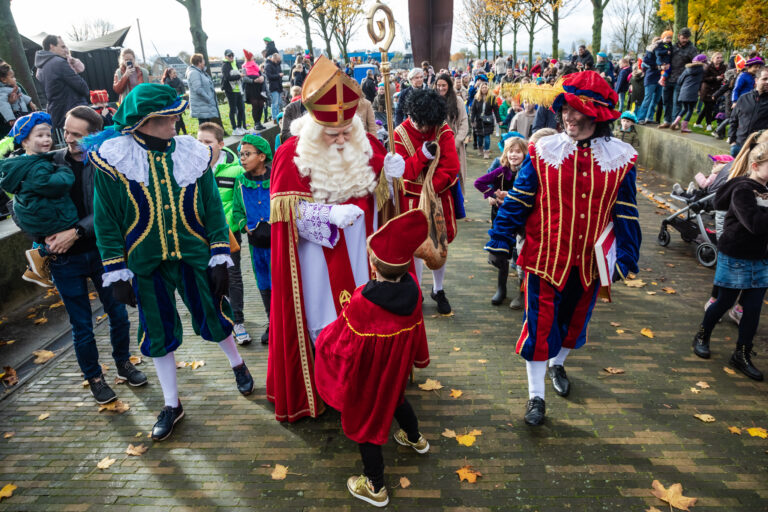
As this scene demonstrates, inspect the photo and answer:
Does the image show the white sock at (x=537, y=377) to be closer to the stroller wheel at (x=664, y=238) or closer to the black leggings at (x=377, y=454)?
the black leggings at (x=377, y=454)

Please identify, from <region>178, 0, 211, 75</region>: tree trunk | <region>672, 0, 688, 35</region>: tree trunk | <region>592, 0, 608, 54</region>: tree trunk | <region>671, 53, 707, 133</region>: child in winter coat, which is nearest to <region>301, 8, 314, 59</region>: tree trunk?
<region>178, 0, 211, 75</region>: tree trunk

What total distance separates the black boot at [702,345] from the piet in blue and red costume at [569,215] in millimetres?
1545

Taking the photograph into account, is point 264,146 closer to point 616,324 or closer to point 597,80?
point 597,80

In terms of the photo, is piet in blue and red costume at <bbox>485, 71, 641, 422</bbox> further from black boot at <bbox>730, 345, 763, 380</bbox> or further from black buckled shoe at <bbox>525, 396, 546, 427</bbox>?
black boot at <bbox>730, 345, 763, 380</bbox>

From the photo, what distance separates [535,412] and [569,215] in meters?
1.47

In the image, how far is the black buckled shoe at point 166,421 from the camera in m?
3.54

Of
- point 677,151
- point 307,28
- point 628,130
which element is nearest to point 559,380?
point 677,151

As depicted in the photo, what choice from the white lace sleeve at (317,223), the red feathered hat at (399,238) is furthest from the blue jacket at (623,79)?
the red feathered hat at (399,238)

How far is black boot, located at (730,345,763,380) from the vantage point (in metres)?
3.98

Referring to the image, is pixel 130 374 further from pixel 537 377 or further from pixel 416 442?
pixel 537 377

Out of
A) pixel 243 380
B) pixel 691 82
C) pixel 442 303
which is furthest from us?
pixel 691 82

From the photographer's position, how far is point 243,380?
13.4ft

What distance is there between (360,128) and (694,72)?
10.8 m

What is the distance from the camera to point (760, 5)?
21609mm
